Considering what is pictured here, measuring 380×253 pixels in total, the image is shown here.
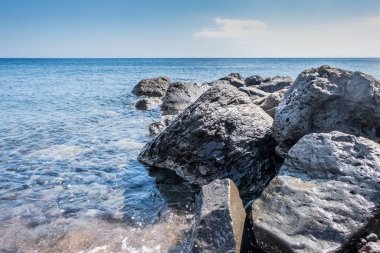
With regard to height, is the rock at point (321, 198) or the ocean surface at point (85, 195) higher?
the rock at point (321, 198)

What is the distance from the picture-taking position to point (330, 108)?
6.76 m

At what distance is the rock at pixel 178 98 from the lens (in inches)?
706

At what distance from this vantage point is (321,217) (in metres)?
4.22

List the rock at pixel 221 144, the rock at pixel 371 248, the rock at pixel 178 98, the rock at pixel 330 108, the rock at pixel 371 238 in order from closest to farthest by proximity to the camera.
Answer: the rock at pixel 371 248, the rock at pixel 371 238, the rock at pixel 330 108, the rock at pixel 221 144, the rock at pixel 178 98

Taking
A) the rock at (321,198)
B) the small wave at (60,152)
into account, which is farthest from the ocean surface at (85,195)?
the rock at (321,198)

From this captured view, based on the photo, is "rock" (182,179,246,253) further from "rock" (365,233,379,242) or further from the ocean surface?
"rock" (365,233,379,242)

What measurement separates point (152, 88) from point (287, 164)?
21343 mm

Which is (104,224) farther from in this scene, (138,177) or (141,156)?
(141,156)

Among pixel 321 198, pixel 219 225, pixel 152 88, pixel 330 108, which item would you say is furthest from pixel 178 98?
pixel 219 225

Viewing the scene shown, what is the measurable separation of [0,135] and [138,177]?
673cm

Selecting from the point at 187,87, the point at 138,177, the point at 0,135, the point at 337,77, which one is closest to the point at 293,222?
the point at 337,77

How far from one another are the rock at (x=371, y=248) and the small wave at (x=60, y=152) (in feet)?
24.4

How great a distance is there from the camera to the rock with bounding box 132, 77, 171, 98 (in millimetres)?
25484

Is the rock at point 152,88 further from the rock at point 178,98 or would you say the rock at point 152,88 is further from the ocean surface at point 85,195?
the ocean surface at point 85,195
